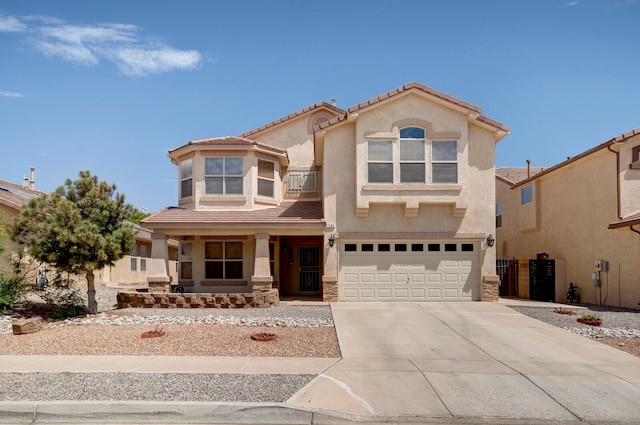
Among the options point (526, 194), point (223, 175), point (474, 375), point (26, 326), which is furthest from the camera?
point (526, 194)

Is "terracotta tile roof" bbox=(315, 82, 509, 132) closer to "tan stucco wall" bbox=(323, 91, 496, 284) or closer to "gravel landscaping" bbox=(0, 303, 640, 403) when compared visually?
"tan stucco wall" bbox=(323, 91, 496, 284)

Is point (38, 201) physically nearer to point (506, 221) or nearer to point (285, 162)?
point (285, 162)

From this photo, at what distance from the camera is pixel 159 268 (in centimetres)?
1689

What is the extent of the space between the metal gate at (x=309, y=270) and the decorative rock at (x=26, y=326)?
10495 mm

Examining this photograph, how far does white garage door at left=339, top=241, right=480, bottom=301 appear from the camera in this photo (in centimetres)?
1722

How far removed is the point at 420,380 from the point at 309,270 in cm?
1301

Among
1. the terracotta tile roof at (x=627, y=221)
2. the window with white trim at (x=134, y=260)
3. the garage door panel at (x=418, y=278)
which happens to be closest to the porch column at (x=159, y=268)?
the garage door panel at (x=418, y=278)

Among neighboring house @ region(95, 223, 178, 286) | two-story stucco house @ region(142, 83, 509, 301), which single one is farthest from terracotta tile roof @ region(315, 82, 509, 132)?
neighboring house @ region(95, 223, 178, 286)

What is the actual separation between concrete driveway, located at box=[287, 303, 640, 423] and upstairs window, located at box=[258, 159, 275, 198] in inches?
307

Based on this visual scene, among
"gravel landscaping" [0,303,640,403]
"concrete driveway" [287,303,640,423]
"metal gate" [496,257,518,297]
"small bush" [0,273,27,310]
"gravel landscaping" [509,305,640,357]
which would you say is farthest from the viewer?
"metal gate" [496,257,518,297]

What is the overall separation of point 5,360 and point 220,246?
10.6 metres

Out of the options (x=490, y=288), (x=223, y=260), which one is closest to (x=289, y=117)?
(x=223, y=260)

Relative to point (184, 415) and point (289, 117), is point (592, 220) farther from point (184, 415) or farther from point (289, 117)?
point (184, 415)

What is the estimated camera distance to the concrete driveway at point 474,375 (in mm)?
6437
